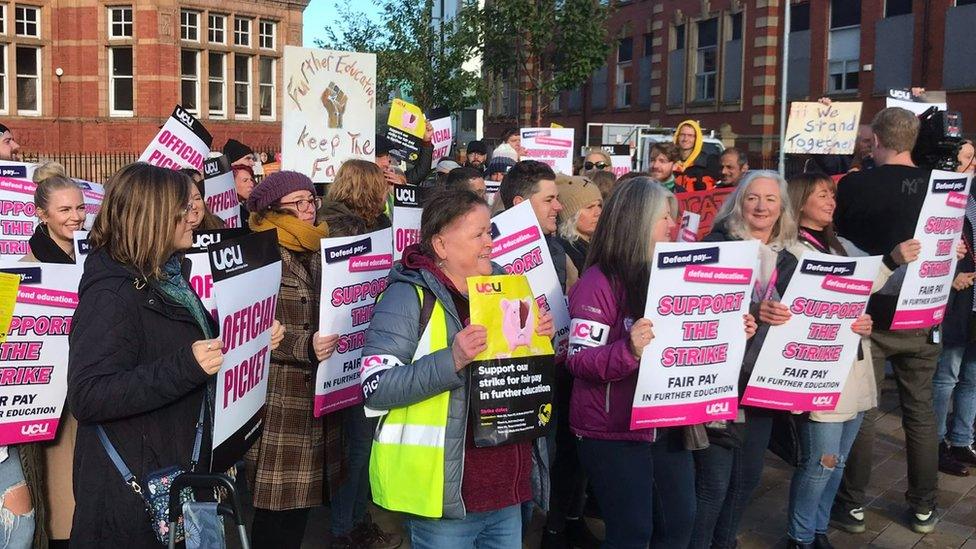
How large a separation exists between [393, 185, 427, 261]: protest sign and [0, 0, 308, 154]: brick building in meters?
24.0

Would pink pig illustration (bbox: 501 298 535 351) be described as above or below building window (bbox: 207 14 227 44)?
below

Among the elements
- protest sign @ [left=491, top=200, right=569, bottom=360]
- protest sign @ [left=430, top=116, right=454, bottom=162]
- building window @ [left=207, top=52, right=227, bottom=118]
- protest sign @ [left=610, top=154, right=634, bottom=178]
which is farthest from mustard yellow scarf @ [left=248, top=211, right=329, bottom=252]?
building window @ [left=207, top=52, right=227, bottom=118]

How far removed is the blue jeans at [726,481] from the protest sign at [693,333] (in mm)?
332

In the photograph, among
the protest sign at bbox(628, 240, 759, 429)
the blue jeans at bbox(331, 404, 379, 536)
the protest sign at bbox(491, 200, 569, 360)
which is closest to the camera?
the protest sign at bbox(628, 240, 759, 429)

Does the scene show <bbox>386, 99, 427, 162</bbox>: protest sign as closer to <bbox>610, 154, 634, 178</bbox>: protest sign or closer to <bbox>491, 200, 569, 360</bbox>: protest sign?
<bbox>610, 154, 634, 178</bbox>: protest sign

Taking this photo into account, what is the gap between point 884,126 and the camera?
539 centimetres

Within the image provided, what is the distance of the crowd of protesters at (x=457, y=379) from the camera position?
295 cm

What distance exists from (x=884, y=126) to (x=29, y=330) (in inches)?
173

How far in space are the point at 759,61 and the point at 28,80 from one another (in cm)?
2189

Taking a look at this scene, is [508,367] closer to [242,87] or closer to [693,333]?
[693,333]

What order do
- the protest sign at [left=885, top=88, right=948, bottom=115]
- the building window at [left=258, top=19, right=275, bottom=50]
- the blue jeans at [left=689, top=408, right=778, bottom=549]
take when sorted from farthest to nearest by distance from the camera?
the building window at [left=258, top=19, right=275, bottom=50] < the protest sign at [left=885, top=88, right=948, bottom=115] < the blue jeans at [left=689, top=408, right=778, bottom=549]

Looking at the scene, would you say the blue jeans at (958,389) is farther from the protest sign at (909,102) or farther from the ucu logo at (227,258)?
the ucu logo at (227,258)

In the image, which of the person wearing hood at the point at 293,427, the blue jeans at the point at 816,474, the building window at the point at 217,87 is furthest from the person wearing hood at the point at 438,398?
the building window at the point at 217,87

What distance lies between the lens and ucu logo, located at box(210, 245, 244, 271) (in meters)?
2.97
